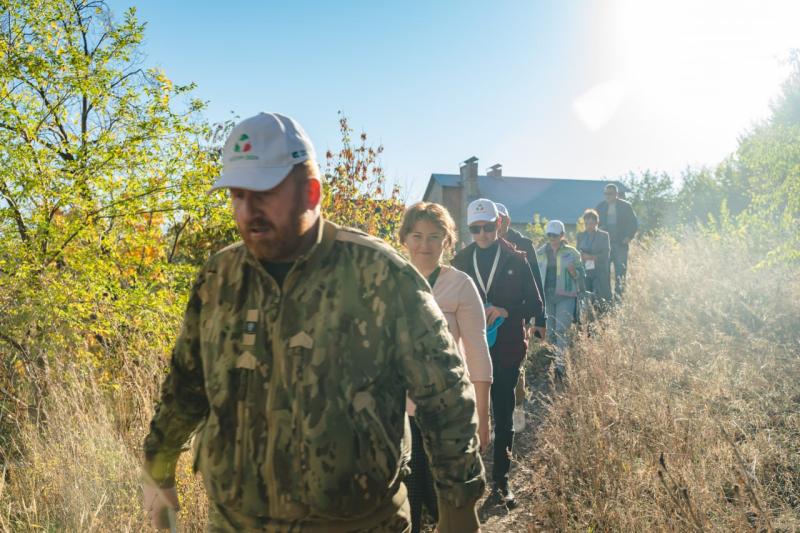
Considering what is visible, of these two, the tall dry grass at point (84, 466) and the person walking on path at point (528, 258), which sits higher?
the person walking on path at point (528, 258)

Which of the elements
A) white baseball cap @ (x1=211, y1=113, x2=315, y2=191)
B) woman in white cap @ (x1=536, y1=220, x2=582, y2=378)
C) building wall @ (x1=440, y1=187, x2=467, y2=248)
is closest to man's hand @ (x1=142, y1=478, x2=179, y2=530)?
white baseball cap @ (x1=211, y1=113, x2=315, y2=191)

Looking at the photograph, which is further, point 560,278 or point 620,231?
point 620,231

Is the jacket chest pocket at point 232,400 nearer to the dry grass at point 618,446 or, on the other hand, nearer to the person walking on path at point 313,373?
the person walking on path at point 313,373

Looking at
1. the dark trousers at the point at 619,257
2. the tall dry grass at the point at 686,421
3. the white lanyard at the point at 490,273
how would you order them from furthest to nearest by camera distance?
1. the dark trousers at the point at 619,257
2. the white lanyard at the point at 490,273
3. the tall dry grass at the point at 686,421

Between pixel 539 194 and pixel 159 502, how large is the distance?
48468 mm

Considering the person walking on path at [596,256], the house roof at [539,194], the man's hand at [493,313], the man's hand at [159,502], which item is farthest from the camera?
the house roof at [539,194]

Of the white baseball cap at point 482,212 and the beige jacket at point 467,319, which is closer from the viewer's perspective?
the beige jacket at point 467,319

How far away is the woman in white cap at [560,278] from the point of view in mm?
7891

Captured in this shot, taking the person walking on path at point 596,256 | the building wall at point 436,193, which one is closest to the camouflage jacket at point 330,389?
the person walking on path at point 596,256

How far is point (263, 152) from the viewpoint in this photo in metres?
1.65

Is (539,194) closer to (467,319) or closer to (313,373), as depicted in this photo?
(467,319)

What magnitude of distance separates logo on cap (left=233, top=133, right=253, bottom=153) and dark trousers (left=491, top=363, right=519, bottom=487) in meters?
3.15

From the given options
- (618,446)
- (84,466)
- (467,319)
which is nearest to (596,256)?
(618,446)

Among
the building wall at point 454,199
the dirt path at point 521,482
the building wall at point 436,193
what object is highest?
the building wall at point 436,193
